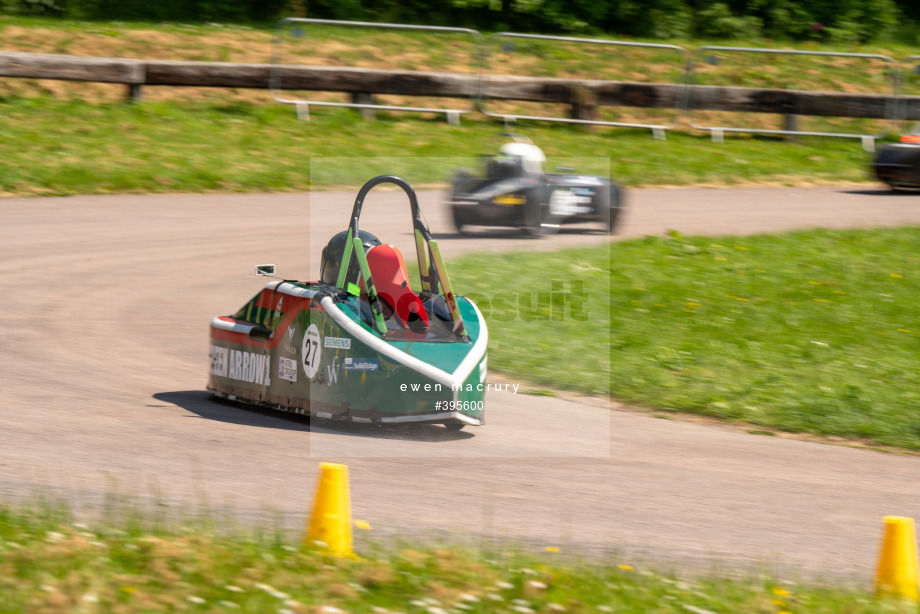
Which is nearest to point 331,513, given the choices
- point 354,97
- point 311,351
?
point 311,351

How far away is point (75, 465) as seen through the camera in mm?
6773

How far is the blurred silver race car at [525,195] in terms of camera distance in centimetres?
1597

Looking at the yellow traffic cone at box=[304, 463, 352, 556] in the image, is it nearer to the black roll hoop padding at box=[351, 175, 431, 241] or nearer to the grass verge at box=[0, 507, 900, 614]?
the grass verge at box=[0, 507, 900, 614]

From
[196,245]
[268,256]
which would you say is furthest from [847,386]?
[196,245]

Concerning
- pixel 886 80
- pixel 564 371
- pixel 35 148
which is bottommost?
pixel 564 371

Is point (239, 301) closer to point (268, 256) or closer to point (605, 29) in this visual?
point (268, 256)

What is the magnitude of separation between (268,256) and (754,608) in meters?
10.9

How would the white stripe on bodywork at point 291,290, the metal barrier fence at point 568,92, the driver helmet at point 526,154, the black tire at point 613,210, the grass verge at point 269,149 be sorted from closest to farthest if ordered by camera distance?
the white stripe on bodywork at point 291,290
the driver helmet at point 526,154
the black tire at point 613,210
the grass verge at point 269,149
the metal barrier fence at point 568,92

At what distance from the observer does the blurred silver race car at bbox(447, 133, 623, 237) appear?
16.0 metres

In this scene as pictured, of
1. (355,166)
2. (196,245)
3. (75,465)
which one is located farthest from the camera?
(355,166)

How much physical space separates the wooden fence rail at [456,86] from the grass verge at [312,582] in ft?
59.7

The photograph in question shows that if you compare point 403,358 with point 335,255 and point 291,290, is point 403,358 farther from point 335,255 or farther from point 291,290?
point 335,255

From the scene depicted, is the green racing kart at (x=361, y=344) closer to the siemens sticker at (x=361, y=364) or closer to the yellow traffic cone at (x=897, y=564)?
the siemens sticker at (x=361, y=364)

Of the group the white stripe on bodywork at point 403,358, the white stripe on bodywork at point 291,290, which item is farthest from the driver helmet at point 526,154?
the white stripe on bodywork at point 403,358
